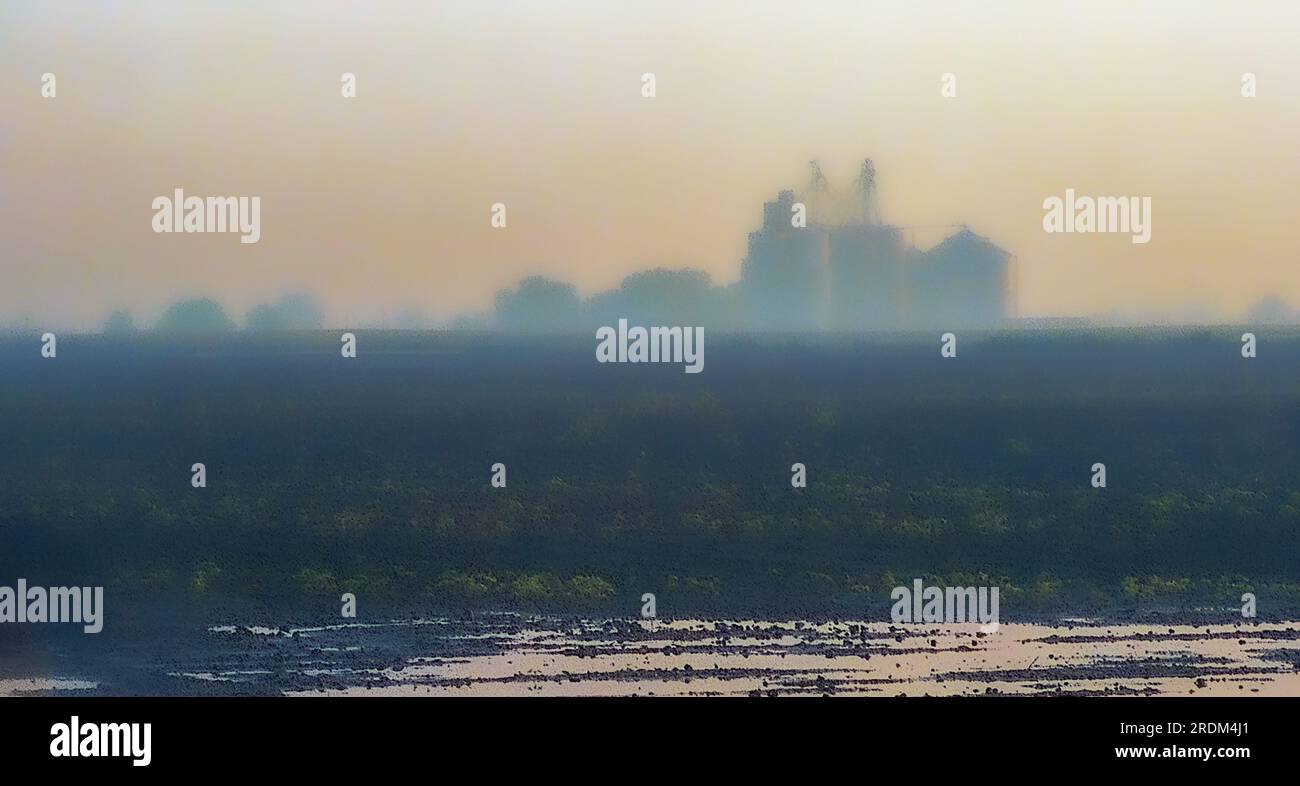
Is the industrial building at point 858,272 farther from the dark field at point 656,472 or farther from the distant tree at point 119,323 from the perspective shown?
the distant tree at point 119,323

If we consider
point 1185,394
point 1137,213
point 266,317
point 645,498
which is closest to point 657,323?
point 645,498

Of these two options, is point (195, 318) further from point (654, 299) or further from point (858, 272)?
point (858, 272)

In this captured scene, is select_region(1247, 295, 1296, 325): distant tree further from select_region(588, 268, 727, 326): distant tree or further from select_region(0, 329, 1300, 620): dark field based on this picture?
select_region(588, 268, 727, 326): distant tree

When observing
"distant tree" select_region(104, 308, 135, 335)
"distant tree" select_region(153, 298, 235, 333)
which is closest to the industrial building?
"distant tree" select_region(153, 298, 235, 333)

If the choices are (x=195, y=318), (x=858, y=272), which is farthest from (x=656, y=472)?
(x=195, y=318)

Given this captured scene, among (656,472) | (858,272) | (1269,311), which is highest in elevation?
(858,272)
